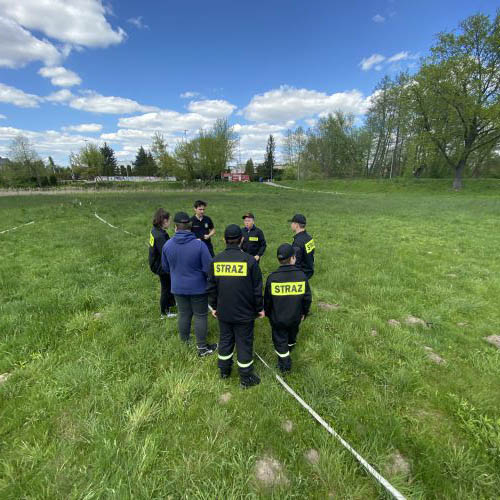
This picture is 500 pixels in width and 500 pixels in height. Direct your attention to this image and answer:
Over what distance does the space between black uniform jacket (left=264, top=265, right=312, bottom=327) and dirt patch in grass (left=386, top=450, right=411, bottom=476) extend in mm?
1539

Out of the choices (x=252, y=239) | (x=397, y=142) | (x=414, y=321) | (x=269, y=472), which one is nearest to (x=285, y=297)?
(x=269, y=472)

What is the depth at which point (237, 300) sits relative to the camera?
3.12m

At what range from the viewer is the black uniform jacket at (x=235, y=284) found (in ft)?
10.2

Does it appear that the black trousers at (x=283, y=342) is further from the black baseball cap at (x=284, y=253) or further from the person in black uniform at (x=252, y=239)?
the person in black uniform at (x=252, y=239)

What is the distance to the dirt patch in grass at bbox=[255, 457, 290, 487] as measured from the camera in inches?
83.7

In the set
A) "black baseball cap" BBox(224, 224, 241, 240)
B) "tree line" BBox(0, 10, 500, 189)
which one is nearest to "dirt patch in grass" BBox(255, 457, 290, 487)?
"black baseball cap" BBox(224, 224, 241, 240)

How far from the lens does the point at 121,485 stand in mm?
2021

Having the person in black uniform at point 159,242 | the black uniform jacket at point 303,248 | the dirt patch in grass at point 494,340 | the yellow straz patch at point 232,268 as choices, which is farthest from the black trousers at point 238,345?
the dirt patch in grass at point 494,340

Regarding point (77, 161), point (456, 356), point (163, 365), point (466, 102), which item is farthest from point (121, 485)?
point (77, 161)

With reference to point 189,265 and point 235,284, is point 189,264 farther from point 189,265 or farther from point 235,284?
point 235,284

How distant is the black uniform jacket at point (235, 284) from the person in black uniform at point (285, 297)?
9.7 inches

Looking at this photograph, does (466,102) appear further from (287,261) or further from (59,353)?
(59,353)

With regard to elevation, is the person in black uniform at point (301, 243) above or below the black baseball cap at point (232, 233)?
below

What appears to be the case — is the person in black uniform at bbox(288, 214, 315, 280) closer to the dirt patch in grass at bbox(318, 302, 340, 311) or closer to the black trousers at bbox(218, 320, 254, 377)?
the dirt patch in grass at bbox(318, 302, 340, 311)
